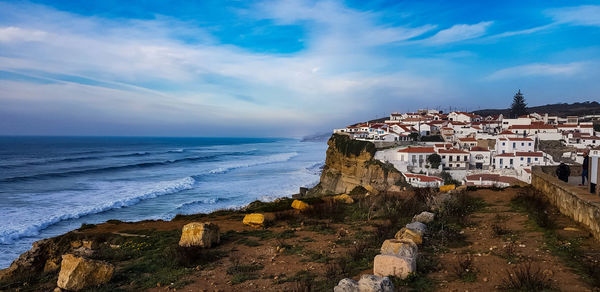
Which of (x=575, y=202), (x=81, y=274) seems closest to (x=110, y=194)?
(x=81, y=274)

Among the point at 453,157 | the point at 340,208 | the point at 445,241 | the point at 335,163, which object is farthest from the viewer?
the point at 335,163

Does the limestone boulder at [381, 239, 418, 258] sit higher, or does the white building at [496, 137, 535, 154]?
the white building at [496, 137, 535, 154]

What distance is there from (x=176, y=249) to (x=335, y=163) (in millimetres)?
41469

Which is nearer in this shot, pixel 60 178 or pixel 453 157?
pixel 60 178

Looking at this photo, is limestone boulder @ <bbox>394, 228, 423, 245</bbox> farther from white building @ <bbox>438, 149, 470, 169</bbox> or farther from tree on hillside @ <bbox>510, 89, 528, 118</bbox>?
tree on hillside @ <bbox>510, 89, 528, 118</bbox>

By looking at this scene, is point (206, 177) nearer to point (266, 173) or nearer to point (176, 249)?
point (266, 173)

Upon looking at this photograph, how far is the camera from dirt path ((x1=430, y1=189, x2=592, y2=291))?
4.71 meters

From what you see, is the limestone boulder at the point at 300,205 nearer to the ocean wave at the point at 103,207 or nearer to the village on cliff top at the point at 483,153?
the ocean wave at the point at 103,207

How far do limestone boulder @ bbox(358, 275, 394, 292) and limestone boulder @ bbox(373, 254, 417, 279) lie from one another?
72 centimetres

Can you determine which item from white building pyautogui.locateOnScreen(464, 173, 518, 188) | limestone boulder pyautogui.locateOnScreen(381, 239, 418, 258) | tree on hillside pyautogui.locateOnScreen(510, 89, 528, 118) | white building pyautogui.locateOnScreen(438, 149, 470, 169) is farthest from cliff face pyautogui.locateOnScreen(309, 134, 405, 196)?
tree on hillside pyautogui.locateOnScreen(510, 89, 528, 118)

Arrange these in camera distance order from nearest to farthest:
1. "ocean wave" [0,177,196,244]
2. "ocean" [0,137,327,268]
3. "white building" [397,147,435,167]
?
"ocean wave" [0,177,196,244] → "ocean" [0,137,327,268] → "white building" [397,147,435,167]

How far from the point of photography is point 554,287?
4.41 meters

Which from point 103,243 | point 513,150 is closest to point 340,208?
point 103,243

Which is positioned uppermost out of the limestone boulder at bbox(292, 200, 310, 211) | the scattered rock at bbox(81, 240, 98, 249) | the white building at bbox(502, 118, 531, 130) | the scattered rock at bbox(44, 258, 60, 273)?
the white building at bbox(502, 118, 531, 130)
